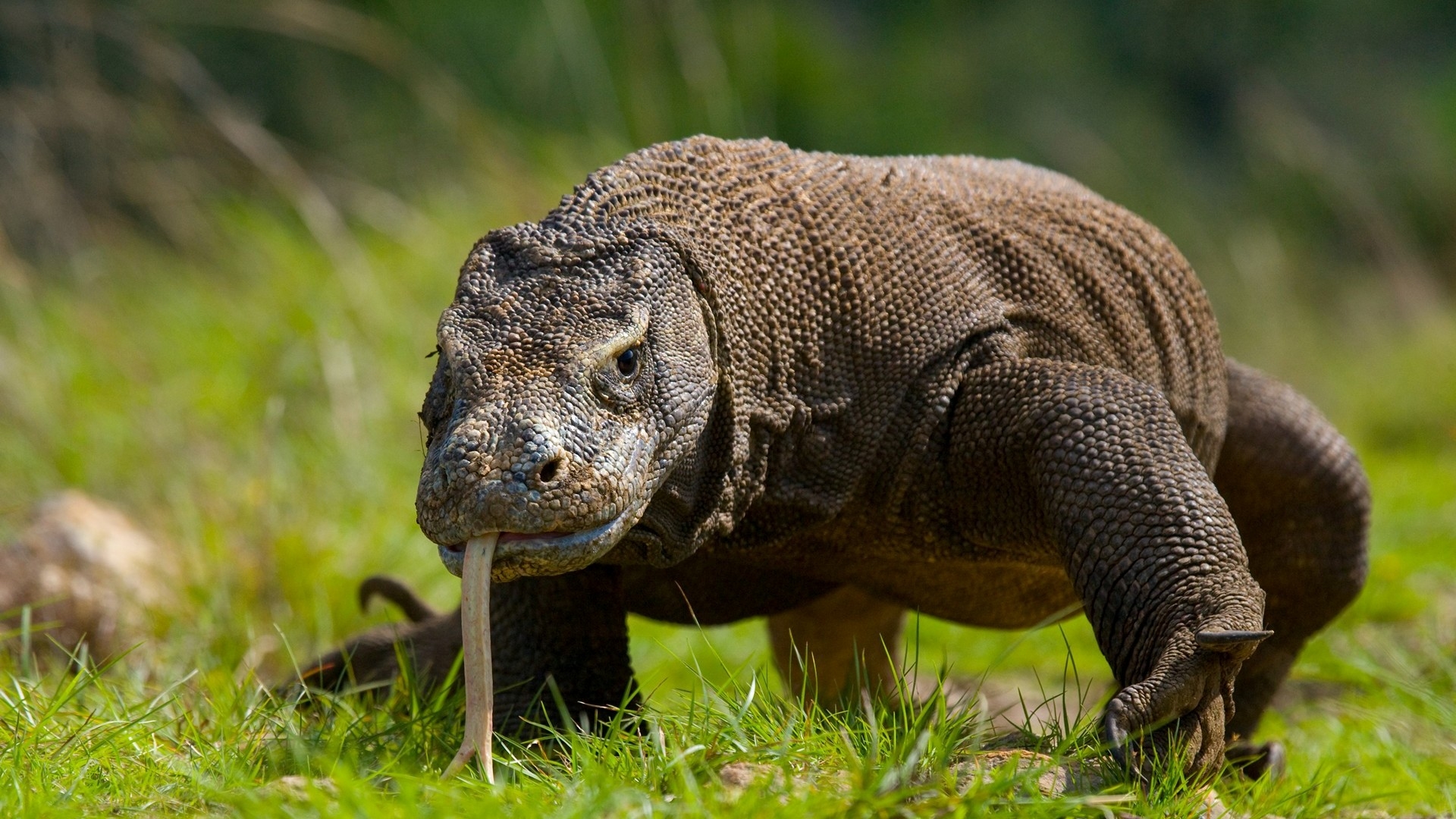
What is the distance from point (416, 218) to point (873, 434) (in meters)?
4.86

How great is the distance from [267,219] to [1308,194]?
31.1 feet

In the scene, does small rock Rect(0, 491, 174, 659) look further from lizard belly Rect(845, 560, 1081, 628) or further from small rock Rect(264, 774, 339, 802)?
lizard belly Rect(845, 560, 1081, 628)

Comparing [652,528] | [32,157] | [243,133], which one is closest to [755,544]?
[652,528]

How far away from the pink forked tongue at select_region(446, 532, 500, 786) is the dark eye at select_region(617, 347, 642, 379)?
363mm

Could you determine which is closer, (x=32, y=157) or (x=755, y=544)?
(x=755, y=544)

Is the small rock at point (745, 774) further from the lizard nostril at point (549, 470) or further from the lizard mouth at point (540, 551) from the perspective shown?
the lizard nostril at point (549, 470)

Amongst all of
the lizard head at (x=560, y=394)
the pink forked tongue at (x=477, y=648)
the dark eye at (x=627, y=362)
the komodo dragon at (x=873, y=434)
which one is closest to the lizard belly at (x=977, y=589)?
the komodo dragon at (x=873, y=434)

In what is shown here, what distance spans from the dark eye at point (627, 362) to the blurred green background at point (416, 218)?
31.2 inches

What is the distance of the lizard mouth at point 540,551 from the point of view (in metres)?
2.26

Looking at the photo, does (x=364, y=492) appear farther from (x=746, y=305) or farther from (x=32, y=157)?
(x=746, y=305)

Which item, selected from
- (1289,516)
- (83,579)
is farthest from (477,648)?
(83,579)

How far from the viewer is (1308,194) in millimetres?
13430

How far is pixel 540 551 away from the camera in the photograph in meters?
2.26

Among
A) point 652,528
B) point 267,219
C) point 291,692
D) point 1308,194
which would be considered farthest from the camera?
point 1308,194
